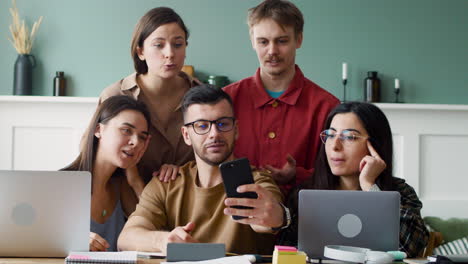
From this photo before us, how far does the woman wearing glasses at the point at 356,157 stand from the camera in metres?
2.37

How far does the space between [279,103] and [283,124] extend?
0.10 meters

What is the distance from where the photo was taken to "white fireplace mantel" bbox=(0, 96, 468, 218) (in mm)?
4590

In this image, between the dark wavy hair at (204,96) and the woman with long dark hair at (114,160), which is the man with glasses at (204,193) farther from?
the woman with long dark hair at (114,160)

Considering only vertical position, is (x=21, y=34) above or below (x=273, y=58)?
above

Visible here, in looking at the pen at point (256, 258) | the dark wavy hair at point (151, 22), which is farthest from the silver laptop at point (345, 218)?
the dark wavy hair at point (151, 22)

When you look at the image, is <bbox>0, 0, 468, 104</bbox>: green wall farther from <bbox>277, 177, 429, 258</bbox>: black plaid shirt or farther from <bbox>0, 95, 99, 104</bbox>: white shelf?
<bbox>277, 177, 429, 258</bbox>: black plaid shirt

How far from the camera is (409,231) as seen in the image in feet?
7.30

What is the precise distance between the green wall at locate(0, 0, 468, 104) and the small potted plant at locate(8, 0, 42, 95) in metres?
0.08

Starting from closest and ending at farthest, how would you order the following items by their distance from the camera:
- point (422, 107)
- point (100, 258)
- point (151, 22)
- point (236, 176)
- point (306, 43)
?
point (100, 258) < point (236, 176) < point (151, 22) < point (422, 107) < point (306, 43)

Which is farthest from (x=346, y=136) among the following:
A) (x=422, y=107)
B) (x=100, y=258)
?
(x=422, y=107)

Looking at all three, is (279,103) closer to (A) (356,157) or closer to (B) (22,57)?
(A) (356,157)

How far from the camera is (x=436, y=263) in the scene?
178cm

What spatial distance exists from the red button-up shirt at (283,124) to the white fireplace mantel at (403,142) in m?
1.99

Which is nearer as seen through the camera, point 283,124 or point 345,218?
point 345,218
